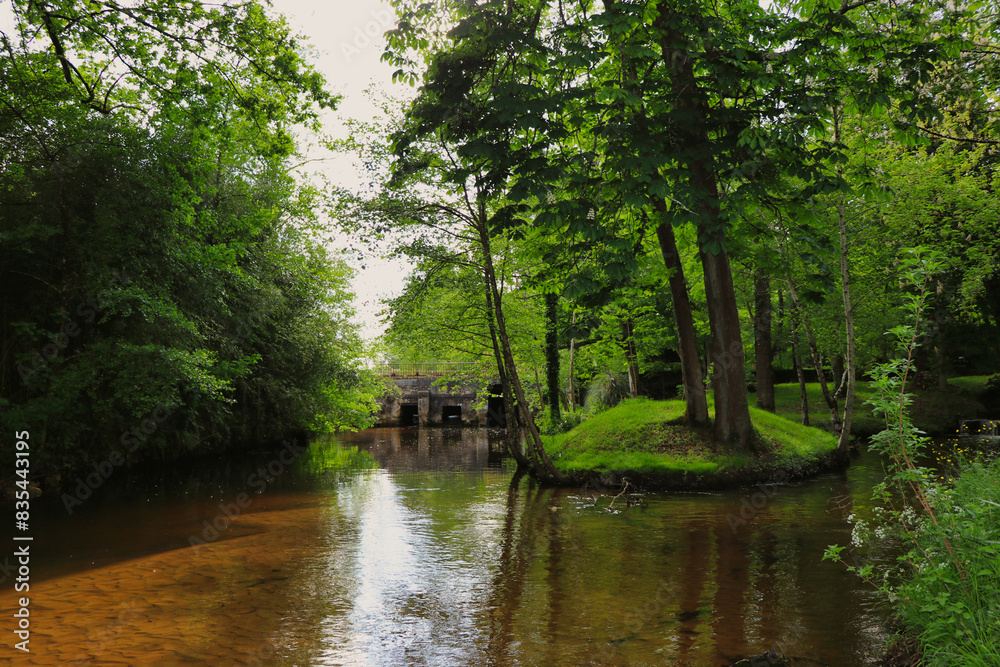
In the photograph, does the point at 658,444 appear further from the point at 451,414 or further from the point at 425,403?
the point at 451,414

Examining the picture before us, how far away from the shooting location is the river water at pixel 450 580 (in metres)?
5.02

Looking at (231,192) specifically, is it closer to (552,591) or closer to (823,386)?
(552,591)

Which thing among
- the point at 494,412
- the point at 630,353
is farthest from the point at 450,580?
the point at 494,412

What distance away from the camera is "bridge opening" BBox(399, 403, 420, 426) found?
4350 cm

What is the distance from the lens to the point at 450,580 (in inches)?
276

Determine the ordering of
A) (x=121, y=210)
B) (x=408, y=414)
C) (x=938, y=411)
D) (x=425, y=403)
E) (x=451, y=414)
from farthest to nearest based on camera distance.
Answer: (x=451, y=414)
(x=408, y=414)
(x=425, y=403)
(x=938, y=411)
(x=121, y=210)

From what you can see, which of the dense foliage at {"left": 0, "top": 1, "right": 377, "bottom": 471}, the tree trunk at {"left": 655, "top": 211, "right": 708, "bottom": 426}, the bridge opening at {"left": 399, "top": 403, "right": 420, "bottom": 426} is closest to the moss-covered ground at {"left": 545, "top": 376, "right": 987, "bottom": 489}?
the tree trunk at {"left": 655, "top": 211, "right": 708, "bottom": 426}

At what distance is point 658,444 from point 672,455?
1.57ft

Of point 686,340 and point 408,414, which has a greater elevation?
point 686,340

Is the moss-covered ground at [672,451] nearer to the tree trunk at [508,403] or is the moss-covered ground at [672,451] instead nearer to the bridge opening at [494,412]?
the tree trunk at [508,403]

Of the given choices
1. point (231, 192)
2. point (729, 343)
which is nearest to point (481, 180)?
point (729, 343)

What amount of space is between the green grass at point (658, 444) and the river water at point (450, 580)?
3.17 ft

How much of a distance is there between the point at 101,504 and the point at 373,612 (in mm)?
9021

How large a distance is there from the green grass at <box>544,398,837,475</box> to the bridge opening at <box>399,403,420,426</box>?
28.5 metres
